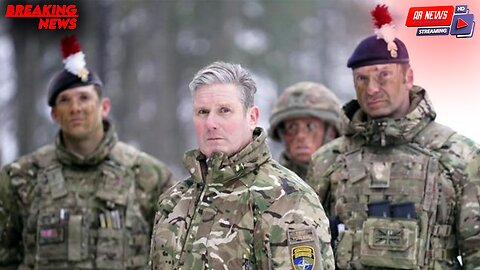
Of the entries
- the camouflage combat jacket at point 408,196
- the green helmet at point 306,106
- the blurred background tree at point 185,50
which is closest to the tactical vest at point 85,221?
the green helmet at point 306,106

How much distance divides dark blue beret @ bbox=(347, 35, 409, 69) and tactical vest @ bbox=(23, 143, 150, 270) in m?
2.25

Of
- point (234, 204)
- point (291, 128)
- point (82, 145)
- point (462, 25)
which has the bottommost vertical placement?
point (234, 204)

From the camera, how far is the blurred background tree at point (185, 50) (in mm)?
21766

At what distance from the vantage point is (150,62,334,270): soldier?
197 inches

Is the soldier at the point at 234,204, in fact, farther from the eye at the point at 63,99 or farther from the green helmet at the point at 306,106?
the green helmet at the point at 306,106

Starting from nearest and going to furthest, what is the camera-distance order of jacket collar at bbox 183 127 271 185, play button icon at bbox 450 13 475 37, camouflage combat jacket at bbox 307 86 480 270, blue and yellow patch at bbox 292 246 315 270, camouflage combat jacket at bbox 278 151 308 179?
blue and yellow patch at bbox 292 246 315 270 → jacket collar at bbox 183 127 271 185 → camouflage combat jacket at bbox 307 86 480 270 → play button icon at bbox 450 13 475 37 → camouflage combat jacket at bbox 278 151 308 179

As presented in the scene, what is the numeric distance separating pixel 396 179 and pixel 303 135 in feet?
6.84

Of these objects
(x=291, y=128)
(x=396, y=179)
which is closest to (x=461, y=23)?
(x=396, y=179)

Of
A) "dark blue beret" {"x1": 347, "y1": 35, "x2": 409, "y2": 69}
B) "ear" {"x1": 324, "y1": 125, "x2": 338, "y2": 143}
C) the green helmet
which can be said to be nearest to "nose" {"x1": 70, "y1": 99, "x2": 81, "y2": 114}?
the green helmet

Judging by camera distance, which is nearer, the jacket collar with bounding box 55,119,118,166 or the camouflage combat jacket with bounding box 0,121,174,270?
the camouflage combat jacket with bounding box 0,121,174,270

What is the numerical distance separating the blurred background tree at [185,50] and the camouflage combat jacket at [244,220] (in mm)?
15710

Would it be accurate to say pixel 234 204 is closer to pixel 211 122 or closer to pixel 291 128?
pixel 211 122

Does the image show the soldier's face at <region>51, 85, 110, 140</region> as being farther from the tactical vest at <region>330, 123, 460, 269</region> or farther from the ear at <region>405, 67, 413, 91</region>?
the ear at <region>405, 67, 413, 91</region>

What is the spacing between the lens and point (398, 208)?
674 cm
